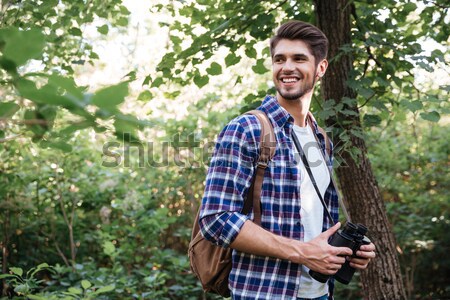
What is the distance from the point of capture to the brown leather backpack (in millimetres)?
1761

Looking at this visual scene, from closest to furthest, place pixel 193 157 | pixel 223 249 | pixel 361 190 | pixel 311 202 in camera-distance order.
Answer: pixel 223 249
pixel 311 202
pixel 361 190
pixel 193 157

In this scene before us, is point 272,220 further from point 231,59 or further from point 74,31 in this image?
point 74,31

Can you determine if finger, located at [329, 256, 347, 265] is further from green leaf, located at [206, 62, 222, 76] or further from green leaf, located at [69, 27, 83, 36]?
green leaf, located at [69, 27, 83, 36]

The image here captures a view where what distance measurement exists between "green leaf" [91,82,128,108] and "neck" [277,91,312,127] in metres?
1.50

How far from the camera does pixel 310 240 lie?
1781mm

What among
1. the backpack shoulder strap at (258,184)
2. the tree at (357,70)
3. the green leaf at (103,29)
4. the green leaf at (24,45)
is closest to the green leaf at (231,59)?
the tree at (357,70)

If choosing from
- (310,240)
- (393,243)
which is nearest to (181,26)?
(393,243)

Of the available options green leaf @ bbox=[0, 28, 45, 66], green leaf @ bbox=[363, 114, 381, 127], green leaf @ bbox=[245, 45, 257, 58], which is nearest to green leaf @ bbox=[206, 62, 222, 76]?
green leaf @ bbox=[245, 45, 257, 58]

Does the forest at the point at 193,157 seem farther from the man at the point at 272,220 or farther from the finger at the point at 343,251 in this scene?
the finger at the point at 343,251

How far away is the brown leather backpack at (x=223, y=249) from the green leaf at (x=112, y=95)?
114 centimetres

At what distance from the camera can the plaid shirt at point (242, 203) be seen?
168 centimetres

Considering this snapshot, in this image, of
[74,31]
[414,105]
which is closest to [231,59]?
[74,31]

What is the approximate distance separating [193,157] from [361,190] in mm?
2739

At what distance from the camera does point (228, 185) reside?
169 centimetres
